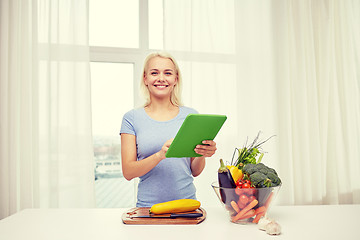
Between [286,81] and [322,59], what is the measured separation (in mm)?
443

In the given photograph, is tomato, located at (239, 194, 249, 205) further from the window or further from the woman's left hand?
the window

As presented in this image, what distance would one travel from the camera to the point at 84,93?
8.21 feet

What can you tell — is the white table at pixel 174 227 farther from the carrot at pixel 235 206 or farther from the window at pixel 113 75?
the window at pixel 113 75

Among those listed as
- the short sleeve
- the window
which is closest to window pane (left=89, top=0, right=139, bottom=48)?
the window

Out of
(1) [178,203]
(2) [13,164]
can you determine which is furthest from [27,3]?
(1) [178,203]

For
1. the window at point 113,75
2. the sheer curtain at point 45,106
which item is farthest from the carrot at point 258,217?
the window at point 113,75

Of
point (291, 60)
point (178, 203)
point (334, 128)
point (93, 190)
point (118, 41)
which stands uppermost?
point (118, 41)

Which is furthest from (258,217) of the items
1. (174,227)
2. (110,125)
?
(110,125)

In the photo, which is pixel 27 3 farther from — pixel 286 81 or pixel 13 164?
pixel 286 81

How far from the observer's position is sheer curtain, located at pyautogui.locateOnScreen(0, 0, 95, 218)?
2338mm

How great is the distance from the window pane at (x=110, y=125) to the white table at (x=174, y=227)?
4.88 feet

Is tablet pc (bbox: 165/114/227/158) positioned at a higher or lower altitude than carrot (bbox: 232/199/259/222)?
higher

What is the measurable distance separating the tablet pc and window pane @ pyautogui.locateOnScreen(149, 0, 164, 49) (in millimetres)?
1793

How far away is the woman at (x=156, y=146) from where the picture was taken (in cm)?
158
